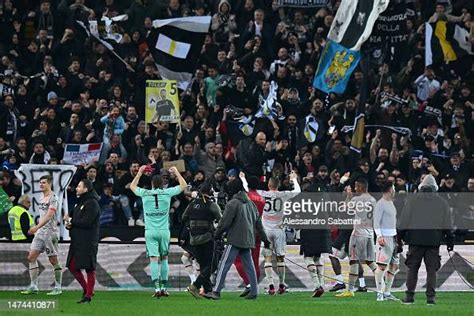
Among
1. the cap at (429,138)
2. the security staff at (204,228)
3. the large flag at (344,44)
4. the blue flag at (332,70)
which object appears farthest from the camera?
the blue flag at (332,70)

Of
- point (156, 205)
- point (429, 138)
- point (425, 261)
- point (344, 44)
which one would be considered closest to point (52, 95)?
point (344, 44)

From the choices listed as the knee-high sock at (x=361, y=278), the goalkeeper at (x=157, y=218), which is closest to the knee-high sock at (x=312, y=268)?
the knee-high sock at (x=361, y=278)

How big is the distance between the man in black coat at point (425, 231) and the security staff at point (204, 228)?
11.2 feet

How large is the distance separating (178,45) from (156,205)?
9.82m

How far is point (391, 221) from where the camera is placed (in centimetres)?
2597

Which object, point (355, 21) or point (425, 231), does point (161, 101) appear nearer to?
point (355, 21)

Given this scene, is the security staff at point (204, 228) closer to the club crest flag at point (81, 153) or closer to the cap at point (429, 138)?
the club crest flag at point (81, 153)

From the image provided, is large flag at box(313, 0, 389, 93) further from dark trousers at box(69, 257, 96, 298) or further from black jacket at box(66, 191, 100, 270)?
dark trousers at box(69, 257, 96, 298)

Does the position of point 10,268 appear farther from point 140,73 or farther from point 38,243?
point 140,73

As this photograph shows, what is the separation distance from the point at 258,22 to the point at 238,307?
14.0m

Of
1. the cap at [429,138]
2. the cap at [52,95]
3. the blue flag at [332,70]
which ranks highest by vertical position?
the blue flag at [332,70]

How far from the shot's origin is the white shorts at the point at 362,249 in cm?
2758

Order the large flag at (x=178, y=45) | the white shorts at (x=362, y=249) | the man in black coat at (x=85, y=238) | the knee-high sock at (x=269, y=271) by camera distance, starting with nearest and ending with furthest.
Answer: the man in black coat at (x=85, y=238) < the white shorts at (x=362, y=249) < the knee-high sock at (x=269, y=271) < the large flag at (x=178, y=45)

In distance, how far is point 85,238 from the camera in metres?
25.2
